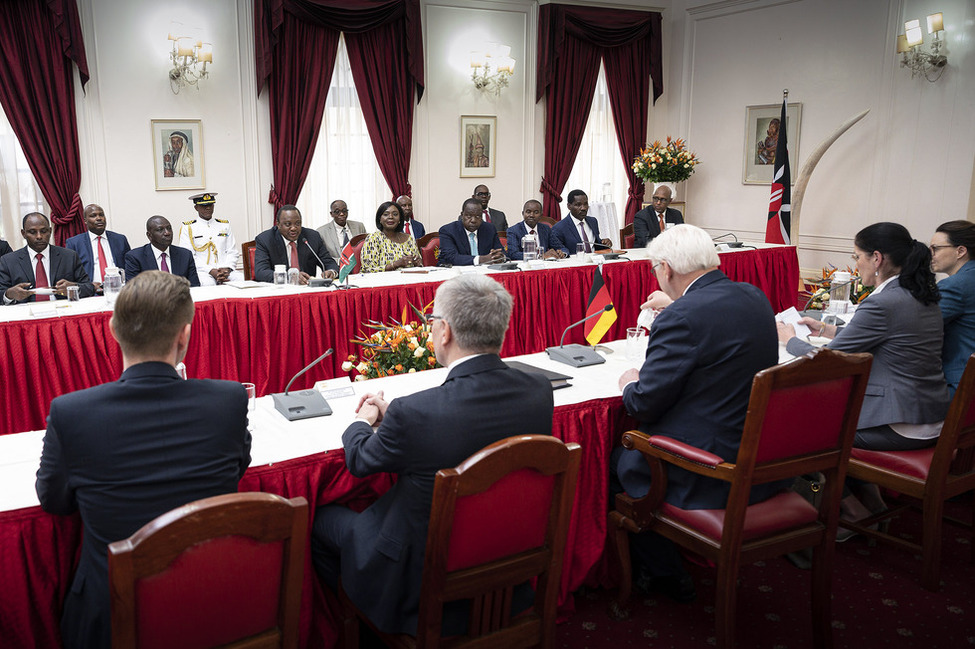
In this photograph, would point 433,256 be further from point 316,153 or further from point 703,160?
point 703,160

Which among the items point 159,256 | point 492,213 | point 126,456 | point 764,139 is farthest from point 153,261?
point 764,139

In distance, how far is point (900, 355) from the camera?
2873 millimetres

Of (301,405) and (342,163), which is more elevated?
(342,163)

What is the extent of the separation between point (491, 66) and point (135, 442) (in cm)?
787

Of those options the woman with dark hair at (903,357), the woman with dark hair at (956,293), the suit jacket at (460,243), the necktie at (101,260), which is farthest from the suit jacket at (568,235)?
the woman with dark hair at (903,357)

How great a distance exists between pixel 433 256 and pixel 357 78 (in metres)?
2.54

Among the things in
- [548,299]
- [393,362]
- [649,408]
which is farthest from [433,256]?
[649,408]

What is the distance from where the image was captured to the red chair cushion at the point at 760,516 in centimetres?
234

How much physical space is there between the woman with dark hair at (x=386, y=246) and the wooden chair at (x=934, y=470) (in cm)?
407

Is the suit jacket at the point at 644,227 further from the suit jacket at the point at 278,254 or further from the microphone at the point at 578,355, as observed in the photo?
the microphone at the point at 578,355

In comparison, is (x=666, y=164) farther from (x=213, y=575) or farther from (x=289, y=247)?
(x=213, y=575)

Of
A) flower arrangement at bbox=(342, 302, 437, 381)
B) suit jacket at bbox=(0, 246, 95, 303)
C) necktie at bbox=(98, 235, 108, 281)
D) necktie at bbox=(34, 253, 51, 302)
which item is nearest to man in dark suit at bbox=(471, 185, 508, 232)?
necktie at bbox=(98, 235, 108, 281)

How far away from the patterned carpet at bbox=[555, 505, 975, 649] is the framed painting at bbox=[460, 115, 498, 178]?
672 cm

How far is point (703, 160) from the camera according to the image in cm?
998
